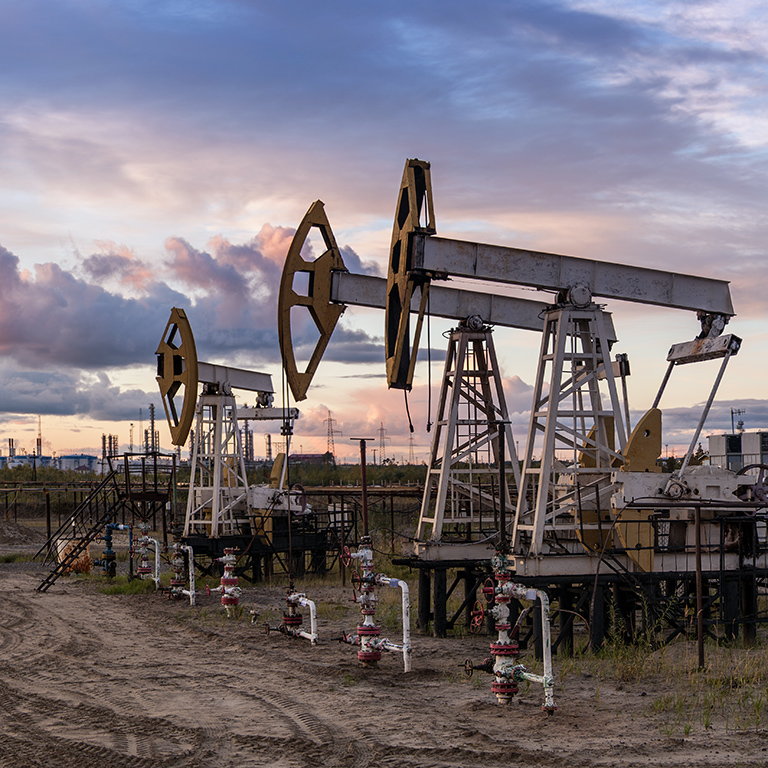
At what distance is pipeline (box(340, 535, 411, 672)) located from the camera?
10.9 m

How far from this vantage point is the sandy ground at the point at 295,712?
7.34 metres

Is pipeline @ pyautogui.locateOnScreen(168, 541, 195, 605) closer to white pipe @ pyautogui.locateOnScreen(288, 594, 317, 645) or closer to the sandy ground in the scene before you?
the sandy ground

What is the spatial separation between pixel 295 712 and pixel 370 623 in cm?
243

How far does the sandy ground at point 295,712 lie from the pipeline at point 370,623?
250 millimetres

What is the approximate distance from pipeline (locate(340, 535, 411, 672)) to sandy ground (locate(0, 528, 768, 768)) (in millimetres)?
250

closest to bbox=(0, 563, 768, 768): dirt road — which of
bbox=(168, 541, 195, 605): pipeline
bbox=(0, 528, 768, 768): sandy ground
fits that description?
bbox=(0, 528, 768, 768): sandy ground

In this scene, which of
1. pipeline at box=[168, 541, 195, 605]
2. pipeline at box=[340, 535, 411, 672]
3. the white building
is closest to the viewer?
pipeline at box=[340, 535, 411, 672]

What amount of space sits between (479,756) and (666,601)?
231 inches

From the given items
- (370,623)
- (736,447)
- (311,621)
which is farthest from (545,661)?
(736,447)

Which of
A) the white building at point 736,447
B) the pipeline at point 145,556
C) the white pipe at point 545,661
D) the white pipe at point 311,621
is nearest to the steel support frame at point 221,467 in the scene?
the pipeline at point 145,556

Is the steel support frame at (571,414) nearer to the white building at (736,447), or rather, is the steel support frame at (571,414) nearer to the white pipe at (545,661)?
the white pipe at (545,661)

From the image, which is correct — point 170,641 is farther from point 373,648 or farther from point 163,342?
point 163,342

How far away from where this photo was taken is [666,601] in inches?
483

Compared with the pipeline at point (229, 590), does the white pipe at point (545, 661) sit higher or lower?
higher
